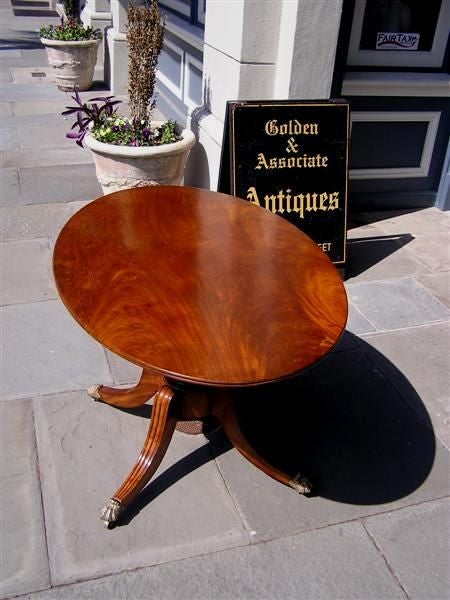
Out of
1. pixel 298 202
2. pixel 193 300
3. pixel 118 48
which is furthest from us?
pixel 118 48

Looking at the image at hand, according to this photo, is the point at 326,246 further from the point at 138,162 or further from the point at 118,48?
the point at 118,48

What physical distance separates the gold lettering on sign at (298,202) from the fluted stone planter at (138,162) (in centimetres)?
94

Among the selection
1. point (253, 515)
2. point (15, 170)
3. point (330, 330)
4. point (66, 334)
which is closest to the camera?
point (330, 330)

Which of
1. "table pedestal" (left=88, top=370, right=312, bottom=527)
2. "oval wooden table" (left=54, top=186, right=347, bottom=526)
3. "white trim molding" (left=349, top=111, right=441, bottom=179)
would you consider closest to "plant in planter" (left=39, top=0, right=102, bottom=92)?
"white trim molding" (left=349, top=111, right=441, bottom=179)

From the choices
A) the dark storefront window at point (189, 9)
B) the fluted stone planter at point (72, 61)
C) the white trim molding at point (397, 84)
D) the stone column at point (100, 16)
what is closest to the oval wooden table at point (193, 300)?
the white trim molding at point (397, 84)

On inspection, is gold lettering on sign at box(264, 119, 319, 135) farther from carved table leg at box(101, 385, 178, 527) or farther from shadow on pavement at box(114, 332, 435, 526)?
carved table leg at box(101, 385, 178, 527)

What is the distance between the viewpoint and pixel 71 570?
1.96 metres

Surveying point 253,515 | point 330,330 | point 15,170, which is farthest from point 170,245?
point 15,170

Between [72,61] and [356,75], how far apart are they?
15.0ft

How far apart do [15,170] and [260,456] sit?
3828 millimetres

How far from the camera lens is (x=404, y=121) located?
4.51m

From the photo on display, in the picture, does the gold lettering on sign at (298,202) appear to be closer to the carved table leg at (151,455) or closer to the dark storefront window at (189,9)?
the carved table leg at (151,455)

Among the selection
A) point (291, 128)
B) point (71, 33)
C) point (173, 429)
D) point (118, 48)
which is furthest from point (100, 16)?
point (173, 429)

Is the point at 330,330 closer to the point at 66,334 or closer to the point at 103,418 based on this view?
the point at 103,418
